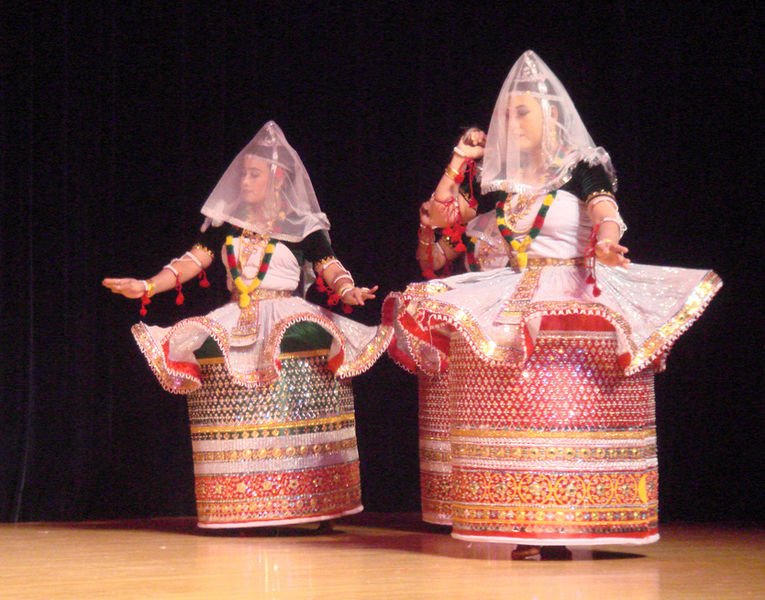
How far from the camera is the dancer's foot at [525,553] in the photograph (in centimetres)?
381

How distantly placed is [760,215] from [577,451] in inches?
80.5

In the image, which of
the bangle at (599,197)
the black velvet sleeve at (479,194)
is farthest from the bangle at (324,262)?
the bangle at (599,197)

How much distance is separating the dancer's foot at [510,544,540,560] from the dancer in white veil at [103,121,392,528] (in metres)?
0.97

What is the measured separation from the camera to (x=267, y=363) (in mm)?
4488

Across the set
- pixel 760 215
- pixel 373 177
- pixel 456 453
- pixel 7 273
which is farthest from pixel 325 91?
pixel 456 453

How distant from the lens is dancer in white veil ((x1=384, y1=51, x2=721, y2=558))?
3639 mm

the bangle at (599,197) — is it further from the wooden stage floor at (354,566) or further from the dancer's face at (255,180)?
the dancer's face at (255,180)

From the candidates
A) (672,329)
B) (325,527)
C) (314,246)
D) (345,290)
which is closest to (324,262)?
(314,246)

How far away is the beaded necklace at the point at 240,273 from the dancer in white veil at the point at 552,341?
2.86 ft

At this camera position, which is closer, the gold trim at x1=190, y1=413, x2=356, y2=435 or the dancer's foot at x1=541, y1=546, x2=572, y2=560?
the dancer's foot at x1=541, y1=546, x2=572, y2=560

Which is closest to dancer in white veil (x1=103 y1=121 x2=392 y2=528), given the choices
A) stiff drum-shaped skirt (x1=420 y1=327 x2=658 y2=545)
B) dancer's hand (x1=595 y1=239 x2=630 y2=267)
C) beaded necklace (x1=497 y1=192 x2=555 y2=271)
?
beaded necklace (x1=497 y1=192 x2=555 y2=271)

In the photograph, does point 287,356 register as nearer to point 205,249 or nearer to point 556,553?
point 205,249

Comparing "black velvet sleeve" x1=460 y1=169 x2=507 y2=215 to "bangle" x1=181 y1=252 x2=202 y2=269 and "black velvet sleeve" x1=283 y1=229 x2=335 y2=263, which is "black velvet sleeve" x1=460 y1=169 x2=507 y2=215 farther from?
"bangle" x1=181 y1=252 x2=202 y2=269

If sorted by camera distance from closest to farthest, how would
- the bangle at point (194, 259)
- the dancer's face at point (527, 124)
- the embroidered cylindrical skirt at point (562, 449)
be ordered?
the embroidered cylindrical skirt at point (562, 449) < the dancer's face at point (527, 124) < the bangle at point (194, 259)
